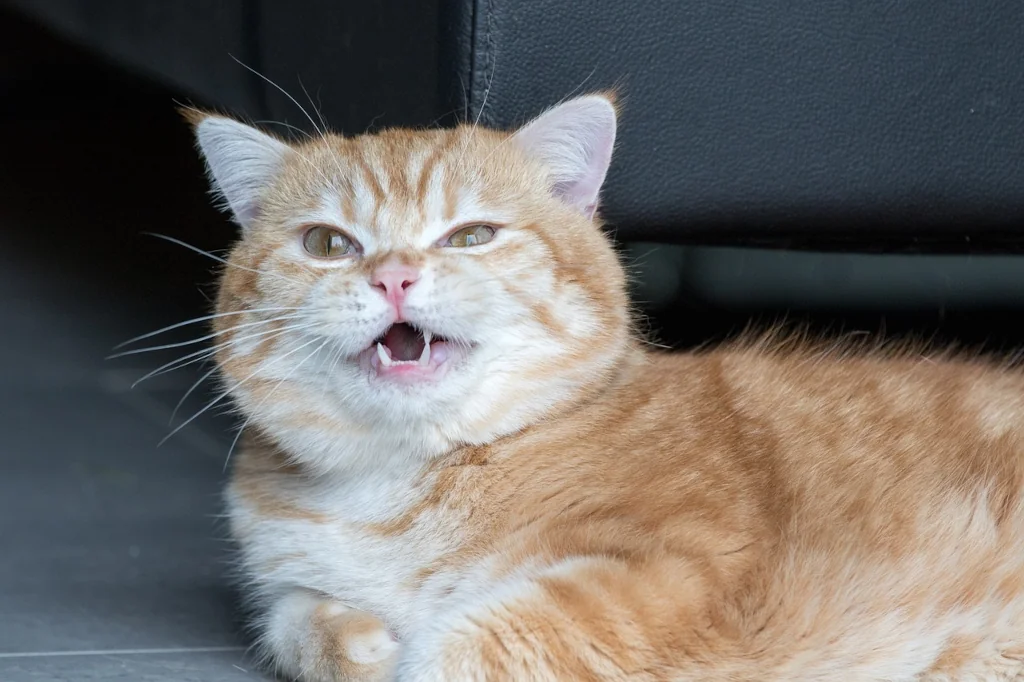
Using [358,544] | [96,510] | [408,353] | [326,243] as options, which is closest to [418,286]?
[408,353]

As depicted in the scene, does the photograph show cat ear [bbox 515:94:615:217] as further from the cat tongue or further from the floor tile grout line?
the floor tile grout line

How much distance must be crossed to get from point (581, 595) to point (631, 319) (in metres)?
0.63

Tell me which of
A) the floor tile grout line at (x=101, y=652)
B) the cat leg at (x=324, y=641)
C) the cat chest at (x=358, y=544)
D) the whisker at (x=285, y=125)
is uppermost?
the whisker at (x=285, y=125)

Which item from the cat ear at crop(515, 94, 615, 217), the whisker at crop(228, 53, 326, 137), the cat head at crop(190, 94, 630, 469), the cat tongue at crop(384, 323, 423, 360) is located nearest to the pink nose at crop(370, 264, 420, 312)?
the cat head at crop(190, 94, 630, 469)

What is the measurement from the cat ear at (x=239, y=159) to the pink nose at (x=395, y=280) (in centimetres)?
50

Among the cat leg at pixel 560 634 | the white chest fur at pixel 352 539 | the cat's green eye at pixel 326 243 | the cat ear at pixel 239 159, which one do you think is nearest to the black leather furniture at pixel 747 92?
the cat ear at pixel 239 159

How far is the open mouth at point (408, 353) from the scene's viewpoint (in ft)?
4.99

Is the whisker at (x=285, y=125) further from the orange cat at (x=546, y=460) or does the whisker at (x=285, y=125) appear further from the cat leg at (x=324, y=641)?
the cat leg at (x=324, y=641)

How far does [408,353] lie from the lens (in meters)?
1.58

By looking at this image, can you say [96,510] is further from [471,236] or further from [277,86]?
[471,236]

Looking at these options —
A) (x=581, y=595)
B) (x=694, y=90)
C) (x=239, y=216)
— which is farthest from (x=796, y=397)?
(x=239, y=216)

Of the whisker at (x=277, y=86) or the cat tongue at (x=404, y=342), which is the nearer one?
the cat tongue at (x=404, y=342)

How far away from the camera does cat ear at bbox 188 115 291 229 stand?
183cm

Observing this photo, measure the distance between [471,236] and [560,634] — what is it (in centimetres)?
64
